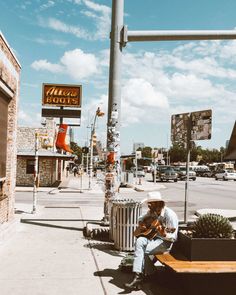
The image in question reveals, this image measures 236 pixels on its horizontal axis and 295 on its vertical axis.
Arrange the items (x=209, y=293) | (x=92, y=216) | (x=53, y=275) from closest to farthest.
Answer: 1. (x=209, y=293)
2. (x=53, y=275)
3. (x=92, y=216)

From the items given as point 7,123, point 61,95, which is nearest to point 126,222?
point 7,123

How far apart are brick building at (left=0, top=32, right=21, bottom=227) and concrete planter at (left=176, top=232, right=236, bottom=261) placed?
206 inches

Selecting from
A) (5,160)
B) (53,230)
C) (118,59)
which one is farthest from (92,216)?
(118,59)

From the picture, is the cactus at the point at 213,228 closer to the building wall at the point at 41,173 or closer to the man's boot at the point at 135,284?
the man's boot at the point at 135,284

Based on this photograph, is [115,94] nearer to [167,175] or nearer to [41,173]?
[41,173]

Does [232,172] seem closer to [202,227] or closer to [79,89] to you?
[79,89]

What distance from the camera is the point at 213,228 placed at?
224 inches

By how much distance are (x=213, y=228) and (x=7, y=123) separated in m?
6.57

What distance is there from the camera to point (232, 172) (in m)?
55.3

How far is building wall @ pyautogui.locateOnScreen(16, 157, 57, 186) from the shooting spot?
29.3m

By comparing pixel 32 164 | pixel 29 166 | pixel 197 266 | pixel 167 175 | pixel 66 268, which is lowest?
pixel 66 268

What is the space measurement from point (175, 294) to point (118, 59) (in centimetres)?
647

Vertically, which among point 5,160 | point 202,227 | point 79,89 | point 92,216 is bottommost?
point 92,216

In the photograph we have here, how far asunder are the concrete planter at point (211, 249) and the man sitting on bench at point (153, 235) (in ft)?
2.03
